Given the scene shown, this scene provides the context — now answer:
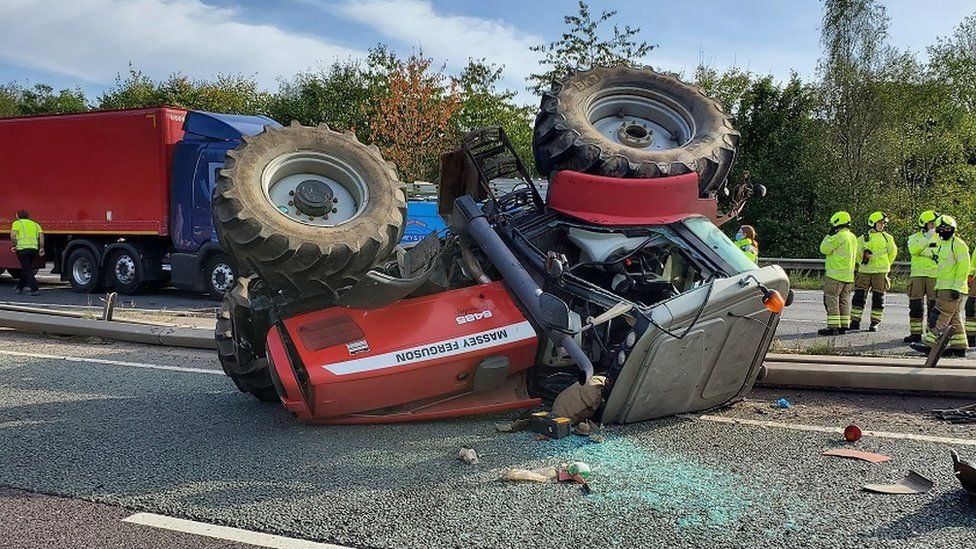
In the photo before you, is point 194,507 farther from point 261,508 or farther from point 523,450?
point 523,450

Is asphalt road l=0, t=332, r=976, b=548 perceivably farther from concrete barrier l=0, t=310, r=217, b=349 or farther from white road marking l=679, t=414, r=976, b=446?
concrete barrier l=0, t=310, r=217, b=349

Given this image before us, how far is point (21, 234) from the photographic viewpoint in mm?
13914

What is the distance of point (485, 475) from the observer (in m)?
3.76

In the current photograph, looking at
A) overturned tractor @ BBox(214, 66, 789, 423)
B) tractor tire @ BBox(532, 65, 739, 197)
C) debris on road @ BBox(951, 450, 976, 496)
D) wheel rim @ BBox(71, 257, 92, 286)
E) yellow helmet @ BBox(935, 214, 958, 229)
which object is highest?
tractor tire @ BBox(532, 65, 739, 197)

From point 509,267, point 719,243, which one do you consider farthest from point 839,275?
point 509,267

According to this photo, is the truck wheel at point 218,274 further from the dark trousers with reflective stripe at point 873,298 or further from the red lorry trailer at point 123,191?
the dark trousers with reflective stripe at point 873,298

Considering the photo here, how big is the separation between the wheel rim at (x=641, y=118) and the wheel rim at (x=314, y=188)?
1869 millimetres

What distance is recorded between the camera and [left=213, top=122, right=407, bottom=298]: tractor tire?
4.26 metres

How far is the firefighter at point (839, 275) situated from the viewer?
1004 centimetres

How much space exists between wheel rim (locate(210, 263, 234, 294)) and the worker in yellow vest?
11.8 ft

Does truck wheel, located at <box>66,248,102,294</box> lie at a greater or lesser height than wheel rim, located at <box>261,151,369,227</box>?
lesser

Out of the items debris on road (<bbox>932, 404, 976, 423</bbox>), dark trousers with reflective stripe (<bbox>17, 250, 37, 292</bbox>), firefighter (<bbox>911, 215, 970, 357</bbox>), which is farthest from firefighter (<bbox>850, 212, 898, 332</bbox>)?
dark trousers with reflective stripe (<bbox>17, 250, 37, 292</bbox>)

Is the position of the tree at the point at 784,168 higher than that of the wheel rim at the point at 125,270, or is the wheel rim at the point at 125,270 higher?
the tree at the point at 784,168

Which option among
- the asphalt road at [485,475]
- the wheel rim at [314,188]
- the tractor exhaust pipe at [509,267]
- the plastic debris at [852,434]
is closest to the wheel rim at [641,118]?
the tractor exhaust pipe at [509,267]
